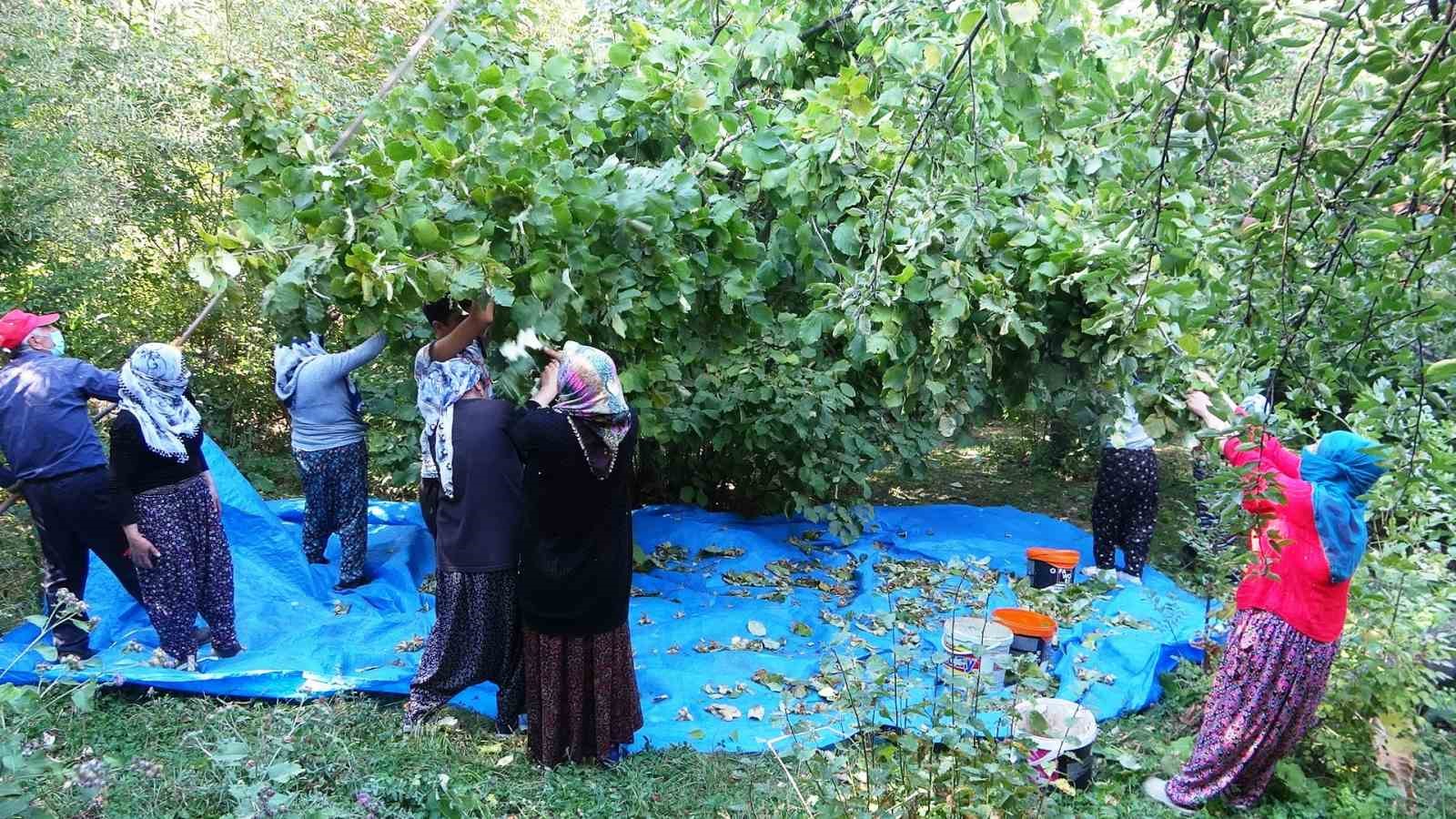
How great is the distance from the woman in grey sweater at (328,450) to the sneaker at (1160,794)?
3.73 meters

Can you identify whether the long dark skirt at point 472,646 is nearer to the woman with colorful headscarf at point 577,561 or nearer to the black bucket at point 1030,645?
the woman with colorful headscarf at point 577,561

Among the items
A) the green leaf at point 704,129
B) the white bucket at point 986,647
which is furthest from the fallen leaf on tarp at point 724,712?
the green leaf at point 704,129

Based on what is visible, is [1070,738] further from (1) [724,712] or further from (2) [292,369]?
(2) [292,369]

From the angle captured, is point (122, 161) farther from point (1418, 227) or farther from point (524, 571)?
point (1418, 227)

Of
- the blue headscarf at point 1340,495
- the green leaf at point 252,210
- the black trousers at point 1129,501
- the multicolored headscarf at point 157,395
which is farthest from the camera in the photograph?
the black trousers at point 1129,501

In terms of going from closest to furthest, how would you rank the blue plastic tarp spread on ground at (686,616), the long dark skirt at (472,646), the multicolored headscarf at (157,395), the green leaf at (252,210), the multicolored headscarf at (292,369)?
the green leaf at (252,210)
the long dark skirt at (472,646)
the multicolored headscarf at (157,395)
the blue plastic tarp spread on ground at (686,616)
the multicolored headscarf at (292,369)

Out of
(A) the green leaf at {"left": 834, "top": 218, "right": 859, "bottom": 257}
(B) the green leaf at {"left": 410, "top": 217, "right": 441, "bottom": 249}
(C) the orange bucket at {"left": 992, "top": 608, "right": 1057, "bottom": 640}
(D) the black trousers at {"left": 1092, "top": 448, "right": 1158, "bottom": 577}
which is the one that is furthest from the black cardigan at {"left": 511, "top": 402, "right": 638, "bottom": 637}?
(D) the black trousers at {"left": 1092, "top": 448, "right": 1158, "bottom": 577}

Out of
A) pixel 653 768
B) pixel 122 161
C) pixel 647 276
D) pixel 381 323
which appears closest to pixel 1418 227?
pixel 647 276

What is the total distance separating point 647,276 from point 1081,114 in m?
1.42

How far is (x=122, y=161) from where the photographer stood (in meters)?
6.16

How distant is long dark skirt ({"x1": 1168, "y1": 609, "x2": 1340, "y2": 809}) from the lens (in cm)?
302

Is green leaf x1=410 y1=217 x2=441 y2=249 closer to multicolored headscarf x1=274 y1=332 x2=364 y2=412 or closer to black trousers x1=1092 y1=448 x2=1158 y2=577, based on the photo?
multicolored headscarf x1=274 y1=332 x2=364 y2=412

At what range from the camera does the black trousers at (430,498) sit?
354 centimetres

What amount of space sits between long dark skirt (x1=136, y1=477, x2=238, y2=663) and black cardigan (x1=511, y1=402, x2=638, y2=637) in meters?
1.59
